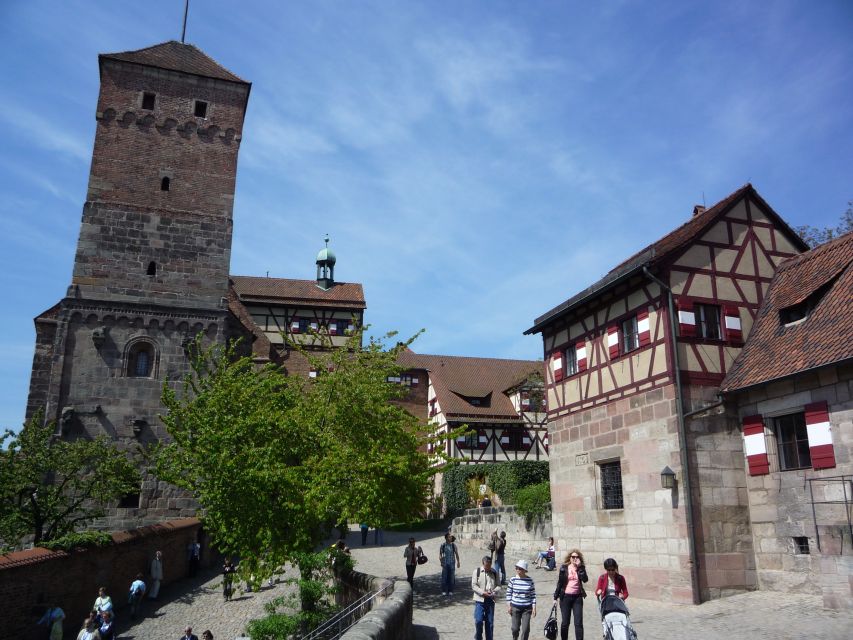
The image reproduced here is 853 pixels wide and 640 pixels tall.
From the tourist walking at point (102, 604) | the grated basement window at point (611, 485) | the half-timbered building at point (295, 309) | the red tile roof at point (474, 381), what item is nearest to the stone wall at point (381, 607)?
the tourist walking at point (102, 604)

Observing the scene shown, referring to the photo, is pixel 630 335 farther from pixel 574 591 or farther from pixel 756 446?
pixel 574 591

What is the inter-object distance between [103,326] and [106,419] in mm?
3101

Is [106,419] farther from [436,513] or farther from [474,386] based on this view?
[474,386]

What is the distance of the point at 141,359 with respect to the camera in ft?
82.1

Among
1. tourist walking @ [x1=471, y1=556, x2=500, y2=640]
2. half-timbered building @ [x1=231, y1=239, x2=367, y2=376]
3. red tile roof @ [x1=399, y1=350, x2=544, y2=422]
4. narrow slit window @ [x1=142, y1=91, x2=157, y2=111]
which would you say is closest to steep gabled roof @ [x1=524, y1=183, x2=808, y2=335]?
tourist walking @ [x1=471, y1=556, x2=500, y2=640]

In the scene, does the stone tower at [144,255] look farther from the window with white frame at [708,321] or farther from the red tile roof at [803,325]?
the red tile roof at [803,325]

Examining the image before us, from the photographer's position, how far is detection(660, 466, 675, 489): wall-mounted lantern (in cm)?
1452

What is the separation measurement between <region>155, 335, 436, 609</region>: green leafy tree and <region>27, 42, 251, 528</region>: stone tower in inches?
250

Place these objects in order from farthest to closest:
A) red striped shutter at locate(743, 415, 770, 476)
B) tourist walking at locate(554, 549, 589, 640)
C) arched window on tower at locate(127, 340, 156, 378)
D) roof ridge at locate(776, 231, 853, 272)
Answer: arched window on tower at locate(127, 340, 156, 378) < roof ridge at locate(776, 231, 853, 272) < red striped shutter at locate(743, 415, 770, 476) < tourist walking at locate(554, 549, 589, 640)

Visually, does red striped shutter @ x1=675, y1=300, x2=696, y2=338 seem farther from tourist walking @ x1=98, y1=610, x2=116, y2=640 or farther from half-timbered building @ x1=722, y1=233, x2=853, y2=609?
tourist walking @ x1=98, y1=610, x2=116, y2=640

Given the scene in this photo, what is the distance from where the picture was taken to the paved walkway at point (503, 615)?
38.3 ft

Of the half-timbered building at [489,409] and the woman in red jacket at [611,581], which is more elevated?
the half-timbered building at [489,409]

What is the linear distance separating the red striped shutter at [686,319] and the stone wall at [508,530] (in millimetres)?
6478

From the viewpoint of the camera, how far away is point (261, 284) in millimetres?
46688
